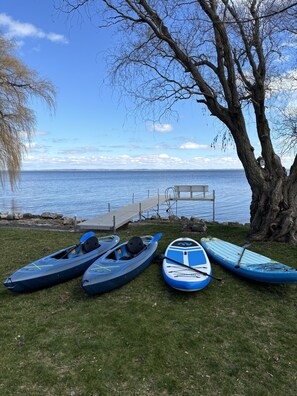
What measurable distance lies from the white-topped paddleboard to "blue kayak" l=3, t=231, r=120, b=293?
4.85 ft

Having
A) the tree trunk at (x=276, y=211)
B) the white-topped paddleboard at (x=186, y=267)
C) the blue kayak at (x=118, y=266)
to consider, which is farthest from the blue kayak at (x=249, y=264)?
the tree trunk at (x=276, y=211)

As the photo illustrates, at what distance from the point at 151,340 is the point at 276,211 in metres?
5.37

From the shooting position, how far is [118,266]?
552 centimetres

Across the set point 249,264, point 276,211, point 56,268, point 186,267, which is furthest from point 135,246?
point 276,211

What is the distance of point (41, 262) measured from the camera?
5867 mm

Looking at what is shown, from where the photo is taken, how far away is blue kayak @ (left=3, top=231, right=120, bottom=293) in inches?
210

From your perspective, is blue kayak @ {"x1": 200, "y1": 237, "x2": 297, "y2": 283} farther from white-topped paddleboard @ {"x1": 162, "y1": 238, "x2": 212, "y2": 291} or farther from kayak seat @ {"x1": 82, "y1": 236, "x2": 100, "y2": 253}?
kayak seat @ {"x1": 82, "y1": 236, "x2": 100, "y2": 253}

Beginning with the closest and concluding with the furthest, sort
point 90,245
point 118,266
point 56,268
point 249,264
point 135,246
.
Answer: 1. point 118,266
2. point 56,268
3. point 249,264
4. point 135,246
5. point 90,245

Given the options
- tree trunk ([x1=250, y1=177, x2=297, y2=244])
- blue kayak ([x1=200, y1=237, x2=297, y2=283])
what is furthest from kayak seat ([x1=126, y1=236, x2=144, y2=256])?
tree trunk ([x1=250, y1=177, x2=297, y2=244])

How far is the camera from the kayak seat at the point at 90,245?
6604 mm

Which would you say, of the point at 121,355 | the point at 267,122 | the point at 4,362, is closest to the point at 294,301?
the point at 121,355

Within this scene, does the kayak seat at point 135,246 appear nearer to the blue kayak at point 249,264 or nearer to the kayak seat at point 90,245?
the kayak seat at point 90,245

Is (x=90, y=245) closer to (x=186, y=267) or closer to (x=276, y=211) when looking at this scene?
(x=186, y=267)

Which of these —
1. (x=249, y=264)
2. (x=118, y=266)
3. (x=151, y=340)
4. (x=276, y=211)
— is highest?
(x=276, y=211)
